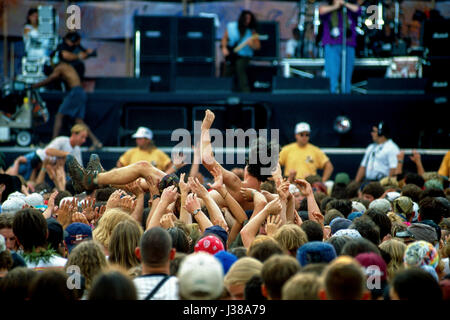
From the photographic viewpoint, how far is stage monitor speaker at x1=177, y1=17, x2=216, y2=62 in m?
13.2

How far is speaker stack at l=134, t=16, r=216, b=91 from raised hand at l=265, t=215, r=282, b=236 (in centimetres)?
810

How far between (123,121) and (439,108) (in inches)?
201

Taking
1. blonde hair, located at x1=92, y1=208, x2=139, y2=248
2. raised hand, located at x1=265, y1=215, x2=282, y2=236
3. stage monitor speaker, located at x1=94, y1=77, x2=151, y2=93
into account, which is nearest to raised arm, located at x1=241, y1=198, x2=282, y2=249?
raised hand, located at x1=265, y1=215, x2=282, y2=236

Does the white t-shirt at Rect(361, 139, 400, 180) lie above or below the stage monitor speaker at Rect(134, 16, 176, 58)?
below

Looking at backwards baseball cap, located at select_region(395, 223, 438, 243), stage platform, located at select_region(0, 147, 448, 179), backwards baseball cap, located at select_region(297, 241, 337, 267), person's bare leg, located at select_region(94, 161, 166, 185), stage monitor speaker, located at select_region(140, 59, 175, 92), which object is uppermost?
stage monitor speaker, located at select_region(140, 59, 175, 92)

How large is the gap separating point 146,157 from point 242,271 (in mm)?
Result: 7263

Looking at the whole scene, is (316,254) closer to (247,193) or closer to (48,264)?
(48,264)

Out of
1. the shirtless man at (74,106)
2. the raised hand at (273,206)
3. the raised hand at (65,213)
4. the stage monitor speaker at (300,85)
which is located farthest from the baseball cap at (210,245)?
the stage monitor speaker at (300,85)

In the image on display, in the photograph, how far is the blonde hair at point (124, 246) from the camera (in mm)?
4352

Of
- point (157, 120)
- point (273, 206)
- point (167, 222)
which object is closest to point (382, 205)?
point (273, 206)

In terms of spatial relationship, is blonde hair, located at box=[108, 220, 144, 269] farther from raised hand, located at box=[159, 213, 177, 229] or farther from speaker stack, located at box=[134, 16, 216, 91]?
speaker stack, located at box=[134, 16, 216, 91]

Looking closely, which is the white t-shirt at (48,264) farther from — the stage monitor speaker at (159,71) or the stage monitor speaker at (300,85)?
the stage monitor speaker at (159,71)
